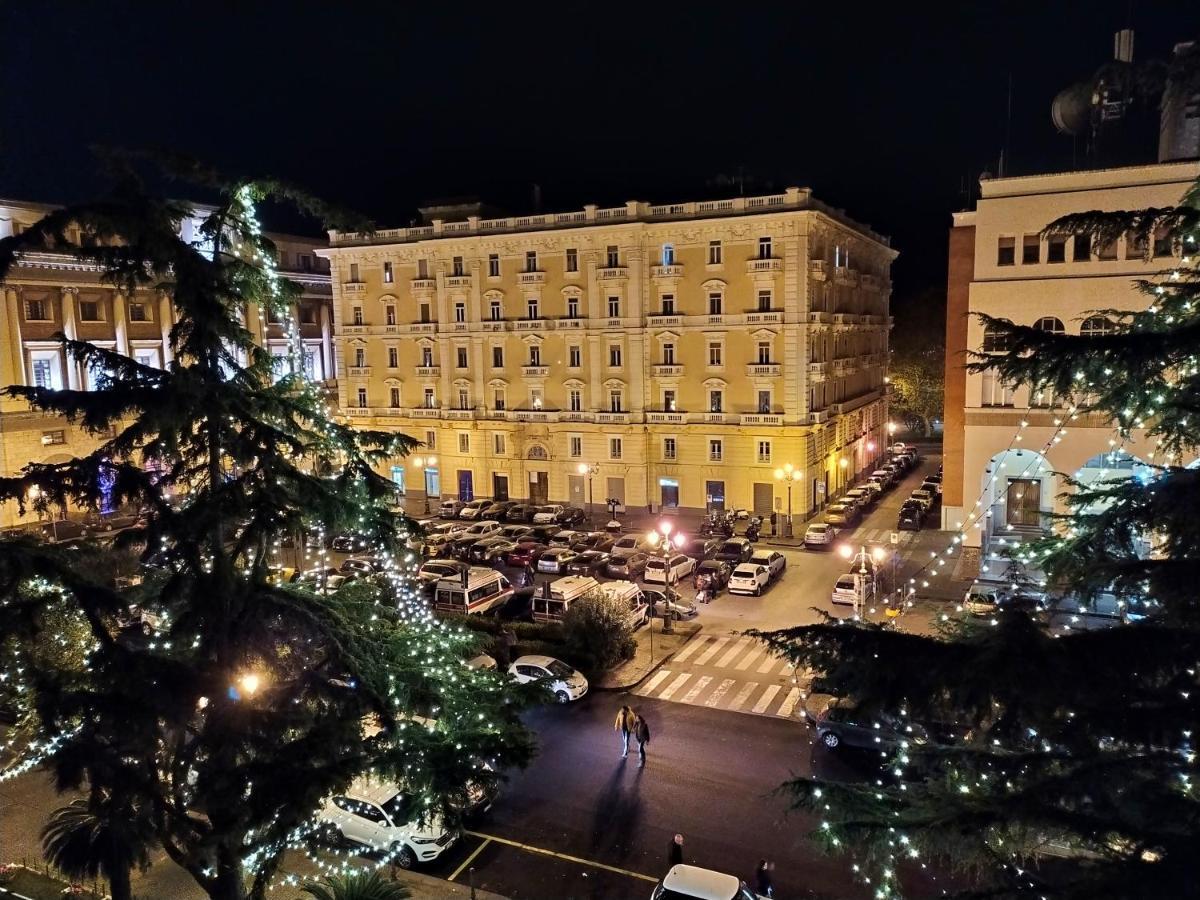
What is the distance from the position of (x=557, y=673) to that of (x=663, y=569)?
10.6 m

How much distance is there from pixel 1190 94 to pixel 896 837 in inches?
249

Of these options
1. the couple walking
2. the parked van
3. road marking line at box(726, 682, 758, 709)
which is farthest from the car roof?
the parked van

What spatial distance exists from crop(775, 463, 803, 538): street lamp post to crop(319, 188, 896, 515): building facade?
1.21 ft

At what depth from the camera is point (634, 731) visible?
747 inches

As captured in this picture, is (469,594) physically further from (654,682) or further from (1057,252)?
(1057,252)

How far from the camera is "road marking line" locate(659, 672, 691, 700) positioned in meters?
22.3

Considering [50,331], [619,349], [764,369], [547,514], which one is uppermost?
[50,331]

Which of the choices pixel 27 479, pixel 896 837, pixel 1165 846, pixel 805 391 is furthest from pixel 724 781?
pixel 805 391

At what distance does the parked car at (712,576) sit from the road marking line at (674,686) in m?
7.22

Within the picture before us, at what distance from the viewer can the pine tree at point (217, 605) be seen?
7.75 metres

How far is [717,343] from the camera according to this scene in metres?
41.5

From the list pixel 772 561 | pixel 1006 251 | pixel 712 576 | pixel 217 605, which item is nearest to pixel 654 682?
pixel 712 576

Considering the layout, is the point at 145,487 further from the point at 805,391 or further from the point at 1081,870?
the point at 805,391

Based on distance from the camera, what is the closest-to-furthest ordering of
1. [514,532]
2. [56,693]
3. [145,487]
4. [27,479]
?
[56,693], [27,479], [145,487], [514,532]
